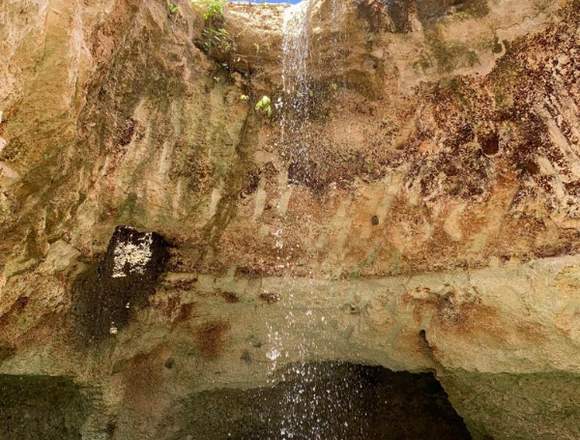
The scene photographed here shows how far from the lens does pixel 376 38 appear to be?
12.1 ft

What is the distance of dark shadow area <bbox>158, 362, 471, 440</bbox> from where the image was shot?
172 inches

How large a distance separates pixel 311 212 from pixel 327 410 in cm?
218

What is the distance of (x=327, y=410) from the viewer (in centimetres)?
499

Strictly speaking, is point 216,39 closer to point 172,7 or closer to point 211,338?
point 172,7

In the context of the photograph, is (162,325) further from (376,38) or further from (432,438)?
(432,438)

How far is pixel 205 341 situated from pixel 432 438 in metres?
2.83

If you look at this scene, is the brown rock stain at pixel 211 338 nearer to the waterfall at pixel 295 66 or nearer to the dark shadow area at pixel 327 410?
the dark shadow area at pixel 327 410

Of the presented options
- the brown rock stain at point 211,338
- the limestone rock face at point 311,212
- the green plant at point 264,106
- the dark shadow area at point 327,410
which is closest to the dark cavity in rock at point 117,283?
the limestone rock face at point 311,212

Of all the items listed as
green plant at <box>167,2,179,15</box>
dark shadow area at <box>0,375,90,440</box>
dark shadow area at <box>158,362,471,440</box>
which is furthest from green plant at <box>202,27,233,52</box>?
dark shadow area at <box>158,362,471,440</box>

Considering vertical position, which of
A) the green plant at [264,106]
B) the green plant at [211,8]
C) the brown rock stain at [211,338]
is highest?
the green plant at [211,8]

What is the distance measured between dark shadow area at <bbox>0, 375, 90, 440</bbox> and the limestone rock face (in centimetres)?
10

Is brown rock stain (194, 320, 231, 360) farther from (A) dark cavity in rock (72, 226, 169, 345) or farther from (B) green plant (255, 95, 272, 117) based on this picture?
(B) green plant (255, 95, 272, 117)

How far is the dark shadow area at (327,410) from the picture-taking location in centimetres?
438

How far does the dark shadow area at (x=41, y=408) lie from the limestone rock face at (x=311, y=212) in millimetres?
95
